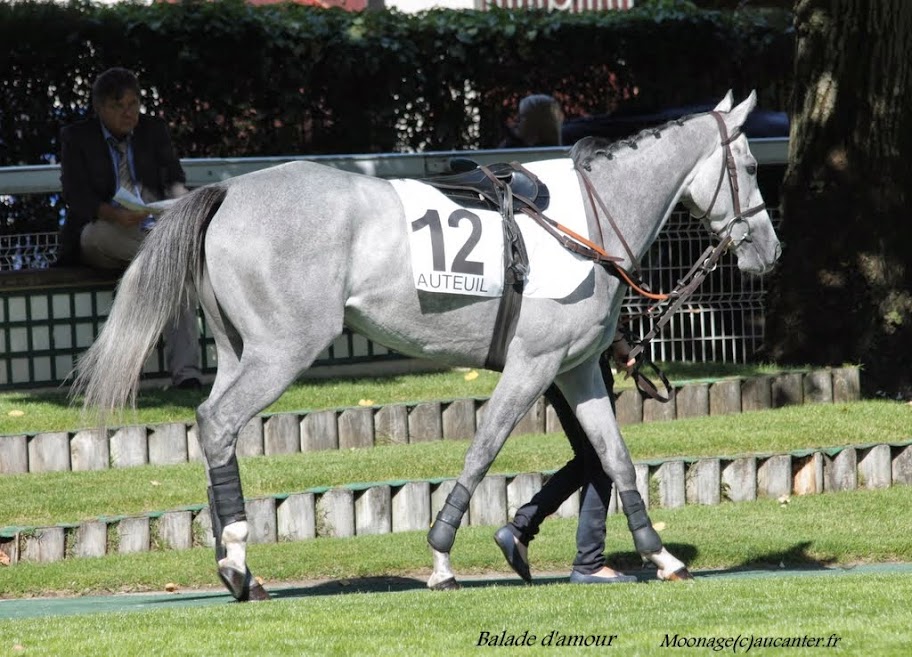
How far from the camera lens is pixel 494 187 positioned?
748 cm

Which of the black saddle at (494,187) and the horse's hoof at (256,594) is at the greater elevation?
the black saddle at (494,187)

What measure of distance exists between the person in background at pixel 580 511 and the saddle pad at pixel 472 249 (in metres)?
0.76

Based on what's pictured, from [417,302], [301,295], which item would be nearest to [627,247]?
[417,302]

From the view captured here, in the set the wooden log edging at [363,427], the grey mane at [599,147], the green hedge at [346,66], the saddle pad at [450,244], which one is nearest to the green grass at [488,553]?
the wooden log edging at [363,427]

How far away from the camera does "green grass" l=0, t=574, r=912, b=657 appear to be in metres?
5.66

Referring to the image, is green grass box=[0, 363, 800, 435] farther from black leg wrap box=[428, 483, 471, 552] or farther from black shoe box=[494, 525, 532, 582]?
black leg wrap box=[428, 483, 471, 552]

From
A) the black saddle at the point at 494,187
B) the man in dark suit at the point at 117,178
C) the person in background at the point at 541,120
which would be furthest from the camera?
the person in background at the point at 541,120

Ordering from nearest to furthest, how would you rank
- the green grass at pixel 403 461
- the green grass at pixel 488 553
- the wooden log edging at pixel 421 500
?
the green grass at pixel 488 553 < the wooden log edging at pixel 421 500 < the green grass at pixel 403 461

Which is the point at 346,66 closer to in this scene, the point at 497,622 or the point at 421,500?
the point at 421,500

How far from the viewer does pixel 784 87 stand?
57.8ft

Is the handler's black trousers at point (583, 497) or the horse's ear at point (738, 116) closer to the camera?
the handler's black trousers at point (583, 497)

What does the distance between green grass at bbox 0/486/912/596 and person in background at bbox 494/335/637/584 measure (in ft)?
2.17

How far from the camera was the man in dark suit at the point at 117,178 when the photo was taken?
11383 mm

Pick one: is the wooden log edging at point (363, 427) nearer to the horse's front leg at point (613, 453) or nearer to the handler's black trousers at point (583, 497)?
the handler's black trousers at point (583, 497)
